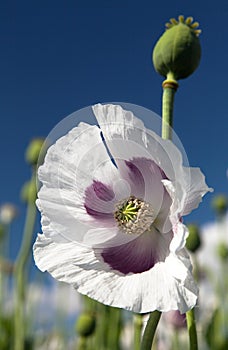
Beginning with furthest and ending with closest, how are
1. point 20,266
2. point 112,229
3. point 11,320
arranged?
point 11,320 < point 20,266 < point 112,229

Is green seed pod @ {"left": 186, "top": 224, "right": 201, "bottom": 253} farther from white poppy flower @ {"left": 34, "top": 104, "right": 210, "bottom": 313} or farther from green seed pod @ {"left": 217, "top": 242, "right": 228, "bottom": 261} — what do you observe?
green seed pod @ {"left": 217, "top": 242, "right": 228, "bottom": 261}

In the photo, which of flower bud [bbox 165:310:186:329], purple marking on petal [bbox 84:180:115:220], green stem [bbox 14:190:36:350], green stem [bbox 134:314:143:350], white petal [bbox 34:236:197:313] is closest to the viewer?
white petal [bbox 34:236:197:313]

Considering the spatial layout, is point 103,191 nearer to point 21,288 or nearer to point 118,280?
point 118,280

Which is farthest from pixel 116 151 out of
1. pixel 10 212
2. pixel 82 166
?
pixel 10 212

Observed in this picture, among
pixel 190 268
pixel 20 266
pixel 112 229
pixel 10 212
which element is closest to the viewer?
pixel 190 268

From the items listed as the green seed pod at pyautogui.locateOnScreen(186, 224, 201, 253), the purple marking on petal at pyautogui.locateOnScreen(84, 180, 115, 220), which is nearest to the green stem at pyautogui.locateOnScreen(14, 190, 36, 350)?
the green seed pod at pyautogui.locateOnScreen(186, 224, 201, 253)

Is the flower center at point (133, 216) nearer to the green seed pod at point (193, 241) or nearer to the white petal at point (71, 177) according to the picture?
the white petal at point (71, 177)

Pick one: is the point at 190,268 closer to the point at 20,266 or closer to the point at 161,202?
the point at 161,202
